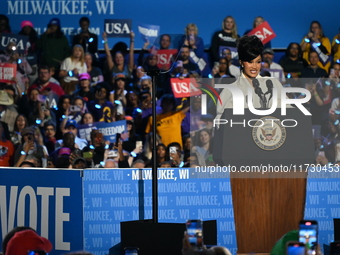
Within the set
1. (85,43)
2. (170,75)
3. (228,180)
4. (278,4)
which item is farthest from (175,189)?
(278,4)

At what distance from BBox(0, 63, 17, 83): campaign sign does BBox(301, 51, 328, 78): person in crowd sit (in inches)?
129

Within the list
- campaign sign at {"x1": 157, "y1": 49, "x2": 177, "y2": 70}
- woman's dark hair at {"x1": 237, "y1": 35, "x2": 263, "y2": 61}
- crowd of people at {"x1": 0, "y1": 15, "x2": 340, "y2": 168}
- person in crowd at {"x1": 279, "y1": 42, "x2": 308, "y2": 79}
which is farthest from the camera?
person in crowd at {"x1": 279, "y1": 42, "x2": 308, "y2": 79}

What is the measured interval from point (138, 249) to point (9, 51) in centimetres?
508

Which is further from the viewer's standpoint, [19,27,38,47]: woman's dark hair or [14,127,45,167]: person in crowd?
[19,27,38,47]: woman's dark hair

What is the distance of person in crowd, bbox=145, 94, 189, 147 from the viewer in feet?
26.7

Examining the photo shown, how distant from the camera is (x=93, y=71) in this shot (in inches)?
354

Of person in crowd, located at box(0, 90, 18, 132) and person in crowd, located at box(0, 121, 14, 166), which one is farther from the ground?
person in crowd, located at box(0, 90, 18, 132)

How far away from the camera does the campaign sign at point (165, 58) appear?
16.7ft

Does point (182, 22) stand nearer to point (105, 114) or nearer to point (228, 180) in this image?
point (105, 114)

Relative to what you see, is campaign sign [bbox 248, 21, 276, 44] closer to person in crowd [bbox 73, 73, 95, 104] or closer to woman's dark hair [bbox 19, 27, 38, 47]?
person in crowd [bbox 73, 73, 95, 104]

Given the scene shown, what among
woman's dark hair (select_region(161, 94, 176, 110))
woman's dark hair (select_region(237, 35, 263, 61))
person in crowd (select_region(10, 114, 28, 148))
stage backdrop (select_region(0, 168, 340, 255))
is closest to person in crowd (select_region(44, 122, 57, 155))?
person in crowd (select_region(10, 114, 28, 148))

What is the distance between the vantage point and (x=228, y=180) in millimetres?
4953

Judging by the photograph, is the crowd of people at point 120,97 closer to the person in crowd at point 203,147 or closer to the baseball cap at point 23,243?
the person in crowd at point 203,147

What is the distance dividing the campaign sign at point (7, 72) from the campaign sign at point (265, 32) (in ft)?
9.42
